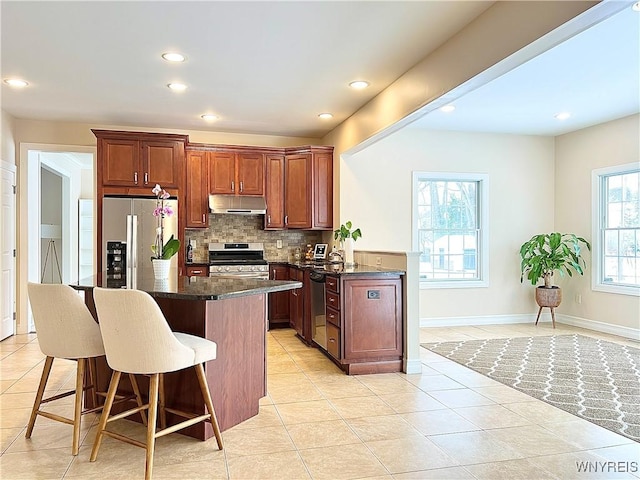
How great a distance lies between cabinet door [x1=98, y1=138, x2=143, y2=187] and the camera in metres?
5.79

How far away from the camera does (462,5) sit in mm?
3074

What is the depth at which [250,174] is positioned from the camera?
257 inches

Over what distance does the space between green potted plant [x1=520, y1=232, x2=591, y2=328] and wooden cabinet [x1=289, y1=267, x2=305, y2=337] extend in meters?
3.15

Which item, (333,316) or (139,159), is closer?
(333,316)

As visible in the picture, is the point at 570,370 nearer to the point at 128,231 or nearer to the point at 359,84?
the point at 359,84

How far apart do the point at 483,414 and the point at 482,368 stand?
4.06 ft

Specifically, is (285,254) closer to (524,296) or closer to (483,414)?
(524,296)

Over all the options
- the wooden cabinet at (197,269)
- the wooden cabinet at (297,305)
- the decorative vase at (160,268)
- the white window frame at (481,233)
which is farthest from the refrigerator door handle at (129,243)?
the white window frame at (481,233)

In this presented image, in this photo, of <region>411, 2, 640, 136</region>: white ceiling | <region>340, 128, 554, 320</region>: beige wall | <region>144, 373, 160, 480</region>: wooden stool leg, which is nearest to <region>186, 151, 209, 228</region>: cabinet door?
<region>340, 128, 554, 320</region>: beige wall

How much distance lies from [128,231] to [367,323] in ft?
9.91

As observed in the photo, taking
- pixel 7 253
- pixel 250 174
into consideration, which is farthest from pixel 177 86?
pixel 7 253

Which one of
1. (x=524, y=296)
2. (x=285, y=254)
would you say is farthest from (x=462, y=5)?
(x=524, y=296)

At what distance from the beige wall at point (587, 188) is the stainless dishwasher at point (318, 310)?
12.6ft

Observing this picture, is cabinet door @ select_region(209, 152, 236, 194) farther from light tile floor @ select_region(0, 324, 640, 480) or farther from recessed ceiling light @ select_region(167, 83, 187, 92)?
light tile floor @ select_region(0, 324, 640, 480)
